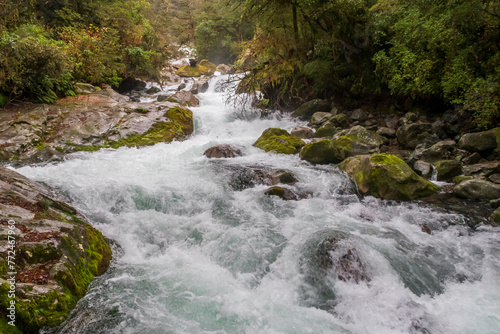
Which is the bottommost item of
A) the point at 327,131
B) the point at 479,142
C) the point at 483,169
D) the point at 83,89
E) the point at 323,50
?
the point at 327,131

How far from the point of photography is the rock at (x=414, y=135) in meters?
8.94

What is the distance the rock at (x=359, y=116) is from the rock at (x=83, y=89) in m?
11.6

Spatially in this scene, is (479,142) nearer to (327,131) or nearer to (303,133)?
(327,131)

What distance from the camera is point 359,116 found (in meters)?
11.9

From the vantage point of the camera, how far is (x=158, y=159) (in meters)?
8.51

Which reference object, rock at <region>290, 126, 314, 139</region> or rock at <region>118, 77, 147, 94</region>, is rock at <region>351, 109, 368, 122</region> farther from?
rock at <region>118, 77, 147, 94</region>

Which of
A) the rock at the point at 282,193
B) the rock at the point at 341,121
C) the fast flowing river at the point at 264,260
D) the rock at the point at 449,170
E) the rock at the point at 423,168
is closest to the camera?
the fast flowing river at the point at 264,260

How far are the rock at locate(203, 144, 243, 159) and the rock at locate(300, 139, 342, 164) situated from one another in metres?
2.36

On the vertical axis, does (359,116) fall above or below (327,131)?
above

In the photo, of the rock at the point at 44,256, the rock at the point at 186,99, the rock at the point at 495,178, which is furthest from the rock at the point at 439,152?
the rock at the point at 186,99

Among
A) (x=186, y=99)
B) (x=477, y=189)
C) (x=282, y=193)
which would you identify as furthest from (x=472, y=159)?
(x=186, y=99)

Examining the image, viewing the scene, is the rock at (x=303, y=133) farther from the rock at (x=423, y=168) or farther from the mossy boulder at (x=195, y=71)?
the mossy boulder at (x=195, y=71)

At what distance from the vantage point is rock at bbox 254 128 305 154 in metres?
9.41

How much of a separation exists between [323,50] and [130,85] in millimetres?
12231
